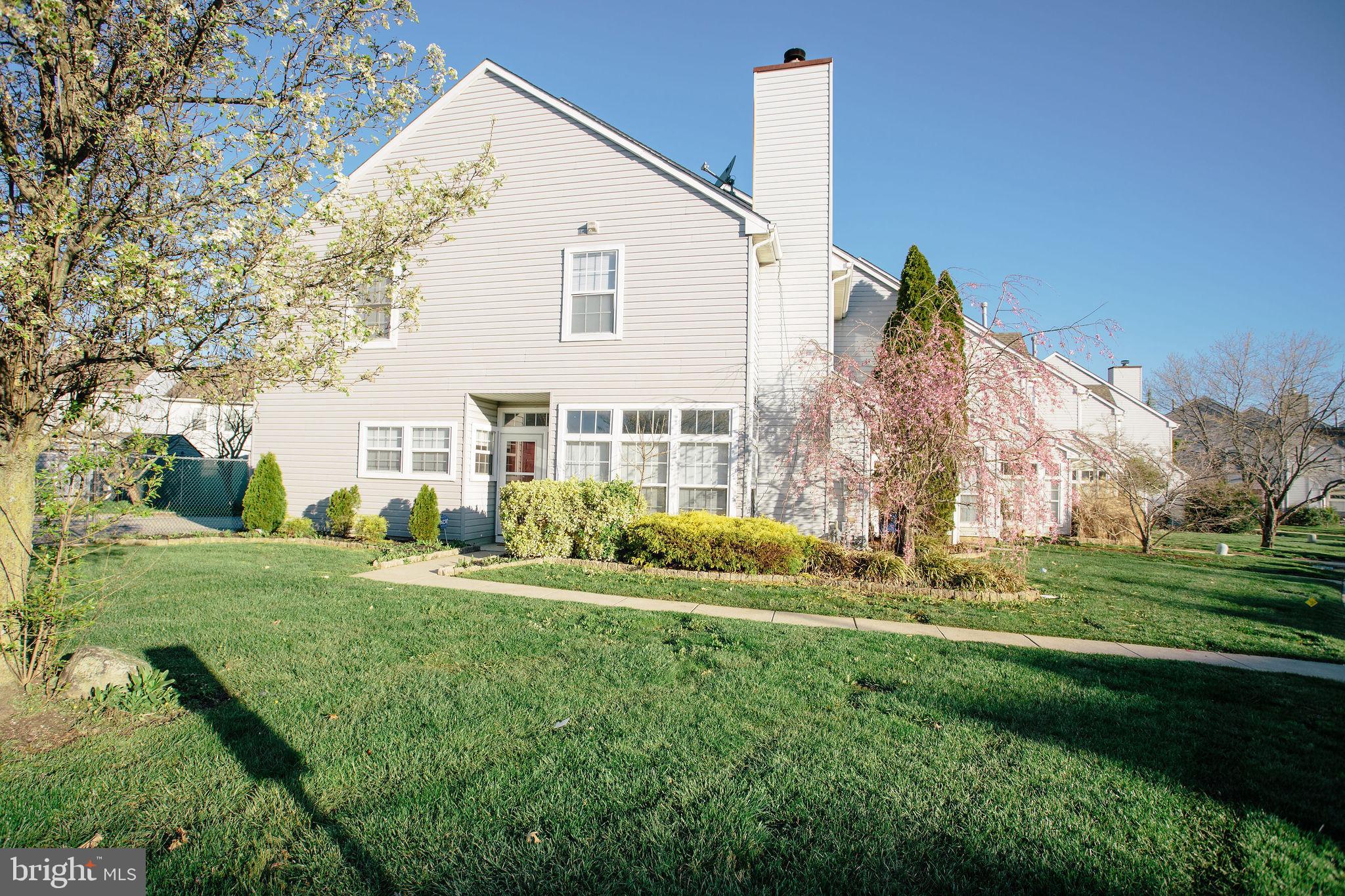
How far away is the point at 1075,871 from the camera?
8.47 ft

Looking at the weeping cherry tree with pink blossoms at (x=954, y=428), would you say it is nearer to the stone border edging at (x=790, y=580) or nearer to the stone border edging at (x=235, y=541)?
the stone border edging at (x=790, y=580)

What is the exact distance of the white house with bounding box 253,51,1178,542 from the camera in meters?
11.4

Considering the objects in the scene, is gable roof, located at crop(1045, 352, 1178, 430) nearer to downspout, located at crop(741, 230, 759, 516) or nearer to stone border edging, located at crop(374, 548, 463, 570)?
downspout, located at crop(741, 230, 759, 516)

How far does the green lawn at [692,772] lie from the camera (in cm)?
257

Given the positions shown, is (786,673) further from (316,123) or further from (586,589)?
(316,123)

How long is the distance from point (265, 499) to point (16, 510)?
1013 centimetres

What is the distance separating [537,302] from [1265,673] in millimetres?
11221

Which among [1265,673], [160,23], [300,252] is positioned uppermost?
[160,23]

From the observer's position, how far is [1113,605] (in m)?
8.32

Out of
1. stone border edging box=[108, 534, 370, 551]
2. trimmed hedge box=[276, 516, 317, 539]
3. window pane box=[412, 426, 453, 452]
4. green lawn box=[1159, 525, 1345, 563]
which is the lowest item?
green lawn box=[1159, 525, 1345, 563]

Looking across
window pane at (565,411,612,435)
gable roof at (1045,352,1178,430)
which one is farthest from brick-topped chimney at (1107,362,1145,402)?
window pane at (565,411,612,435)

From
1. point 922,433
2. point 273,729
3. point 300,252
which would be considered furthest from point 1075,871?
point 922,433

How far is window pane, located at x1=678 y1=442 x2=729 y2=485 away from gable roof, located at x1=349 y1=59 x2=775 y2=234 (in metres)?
3.85

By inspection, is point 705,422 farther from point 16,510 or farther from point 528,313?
point 16,510
